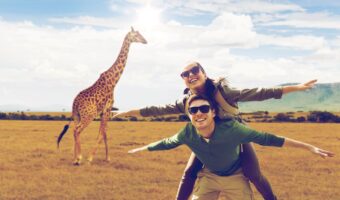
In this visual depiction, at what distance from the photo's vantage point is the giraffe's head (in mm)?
17312

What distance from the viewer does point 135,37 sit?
17359 millimetres

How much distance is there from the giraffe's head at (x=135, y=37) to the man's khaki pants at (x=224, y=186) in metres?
11.3

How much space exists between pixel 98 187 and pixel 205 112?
641cm

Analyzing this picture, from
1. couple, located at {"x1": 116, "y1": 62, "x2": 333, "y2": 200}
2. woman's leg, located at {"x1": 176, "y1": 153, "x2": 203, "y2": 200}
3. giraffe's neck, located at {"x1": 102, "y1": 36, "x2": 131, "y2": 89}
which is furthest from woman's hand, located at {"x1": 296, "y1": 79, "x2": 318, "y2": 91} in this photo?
giraffe's neck, located at {"x1": 102, "y1": 36, "x2": 131, "y2": 89}

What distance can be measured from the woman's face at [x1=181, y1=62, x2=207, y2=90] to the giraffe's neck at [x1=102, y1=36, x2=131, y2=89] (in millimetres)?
10766

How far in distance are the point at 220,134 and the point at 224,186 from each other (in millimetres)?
810

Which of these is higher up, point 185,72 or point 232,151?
point 185,72

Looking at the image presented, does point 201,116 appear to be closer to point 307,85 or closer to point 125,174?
point 307,85

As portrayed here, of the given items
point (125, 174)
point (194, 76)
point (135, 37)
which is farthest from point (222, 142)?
point (135, 37)

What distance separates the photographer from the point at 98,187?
11.6m

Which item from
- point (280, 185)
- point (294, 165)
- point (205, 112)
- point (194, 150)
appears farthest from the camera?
point (294, 165)

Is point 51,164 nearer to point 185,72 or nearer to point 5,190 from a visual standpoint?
point 5,190

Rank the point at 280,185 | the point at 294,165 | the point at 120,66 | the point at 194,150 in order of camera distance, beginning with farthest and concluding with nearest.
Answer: the point at 120,66, the point at 294,165, the point at 280,185, the point at 194,150

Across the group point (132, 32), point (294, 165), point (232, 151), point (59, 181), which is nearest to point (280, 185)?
point (294, 165)
